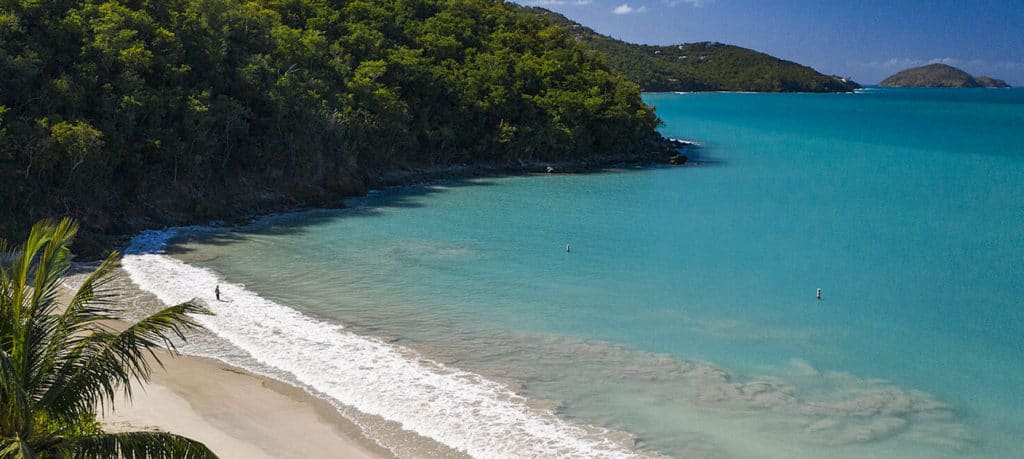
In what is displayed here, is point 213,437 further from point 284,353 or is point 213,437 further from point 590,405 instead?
point 590,405

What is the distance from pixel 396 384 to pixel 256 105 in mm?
25446

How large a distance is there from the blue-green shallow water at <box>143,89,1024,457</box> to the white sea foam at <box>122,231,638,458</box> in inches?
26.0

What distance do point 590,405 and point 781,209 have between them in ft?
87.3

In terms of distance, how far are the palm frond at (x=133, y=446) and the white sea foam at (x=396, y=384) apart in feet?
13.7

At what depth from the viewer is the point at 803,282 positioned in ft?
84.1

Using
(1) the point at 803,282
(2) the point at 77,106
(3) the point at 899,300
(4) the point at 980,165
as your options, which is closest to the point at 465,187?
(2) the point at 77,106

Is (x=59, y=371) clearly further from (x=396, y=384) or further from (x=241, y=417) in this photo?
(x=396, y=384)

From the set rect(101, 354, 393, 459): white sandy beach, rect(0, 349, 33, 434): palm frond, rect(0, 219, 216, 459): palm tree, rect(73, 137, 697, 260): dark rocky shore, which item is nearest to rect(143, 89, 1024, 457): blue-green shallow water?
rect(73, 137, 697, 260): dark rocky shore

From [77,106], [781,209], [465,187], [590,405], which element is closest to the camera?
[590,405]

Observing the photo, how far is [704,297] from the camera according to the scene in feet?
78.1

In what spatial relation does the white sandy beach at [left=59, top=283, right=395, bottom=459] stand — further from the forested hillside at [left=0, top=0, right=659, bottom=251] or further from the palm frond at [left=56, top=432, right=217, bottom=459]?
the forested hillside at [left=0, top=0, right=659, bottom=251]

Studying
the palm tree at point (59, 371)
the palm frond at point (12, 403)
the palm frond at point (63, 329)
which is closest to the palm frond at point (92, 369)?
the palm tree at point (59, 371)

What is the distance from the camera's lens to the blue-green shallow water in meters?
15.7

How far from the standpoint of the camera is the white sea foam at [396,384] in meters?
14.2
